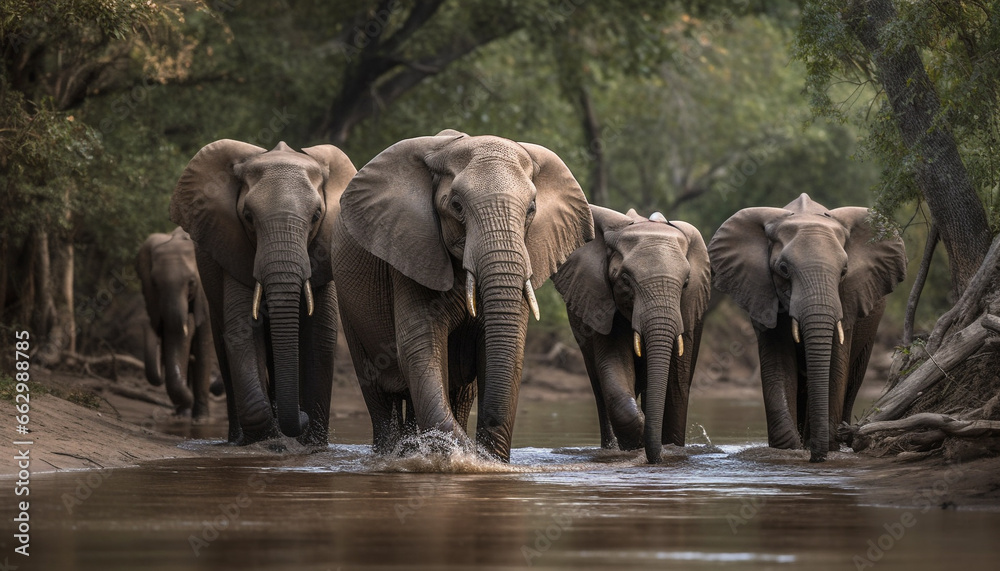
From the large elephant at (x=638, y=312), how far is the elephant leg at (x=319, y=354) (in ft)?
7.59

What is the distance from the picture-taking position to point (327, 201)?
14.1 meters

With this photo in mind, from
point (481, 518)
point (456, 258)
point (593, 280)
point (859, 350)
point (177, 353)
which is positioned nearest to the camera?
point (481, 518)

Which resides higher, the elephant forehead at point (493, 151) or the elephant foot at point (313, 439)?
the elephant forehead at point (493, 151)

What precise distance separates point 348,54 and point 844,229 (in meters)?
14.8

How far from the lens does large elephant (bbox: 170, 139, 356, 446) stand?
13.2m

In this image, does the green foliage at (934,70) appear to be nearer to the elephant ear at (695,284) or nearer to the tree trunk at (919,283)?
the tree trunk at (919,283)

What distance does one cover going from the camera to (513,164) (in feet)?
36.1

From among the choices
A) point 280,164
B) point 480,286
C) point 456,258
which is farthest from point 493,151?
point 280,164

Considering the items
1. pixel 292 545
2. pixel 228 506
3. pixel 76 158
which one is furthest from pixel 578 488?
pixel 76 158

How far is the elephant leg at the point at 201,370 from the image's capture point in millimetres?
19328

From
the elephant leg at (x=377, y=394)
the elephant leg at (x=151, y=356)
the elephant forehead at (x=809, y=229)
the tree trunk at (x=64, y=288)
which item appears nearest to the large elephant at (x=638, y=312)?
the elephant forehead at (x=809, y=229)

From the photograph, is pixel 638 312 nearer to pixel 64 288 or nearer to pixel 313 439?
pixel 313 439

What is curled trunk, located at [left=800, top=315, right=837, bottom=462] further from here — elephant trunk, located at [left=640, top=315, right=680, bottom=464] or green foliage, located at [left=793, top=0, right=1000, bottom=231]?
green foliage, located at [left=793, top=0, right=1000, bottom=231]

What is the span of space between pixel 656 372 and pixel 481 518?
14.7 feet
